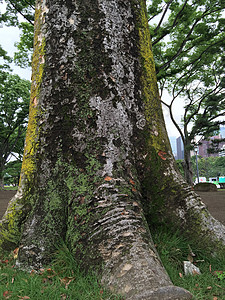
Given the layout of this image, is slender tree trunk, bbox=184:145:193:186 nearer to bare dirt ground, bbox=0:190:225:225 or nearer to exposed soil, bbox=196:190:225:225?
bare dirt ground, bbox=0:190:225:225

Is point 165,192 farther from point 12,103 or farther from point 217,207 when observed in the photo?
point 12,103

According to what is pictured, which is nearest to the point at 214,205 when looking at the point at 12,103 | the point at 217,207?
the point at 217,207

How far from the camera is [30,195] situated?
8.87ft

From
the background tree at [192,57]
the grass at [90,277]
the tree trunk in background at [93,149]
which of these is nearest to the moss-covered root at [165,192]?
the tree trunk in background at [93,149]

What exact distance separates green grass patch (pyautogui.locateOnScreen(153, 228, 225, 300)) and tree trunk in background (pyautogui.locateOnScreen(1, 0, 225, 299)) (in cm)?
17

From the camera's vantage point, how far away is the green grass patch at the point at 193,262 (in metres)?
2.04

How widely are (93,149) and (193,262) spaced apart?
157 cm

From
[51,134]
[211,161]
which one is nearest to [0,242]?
[51,134]

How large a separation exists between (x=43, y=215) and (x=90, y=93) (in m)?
1.37

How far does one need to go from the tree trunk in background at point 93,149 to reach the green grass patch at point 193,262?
17 centimetres

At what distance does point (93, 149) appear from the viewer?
2521 millimetres

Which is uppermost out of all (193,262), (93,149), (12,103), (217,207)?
(12,103)

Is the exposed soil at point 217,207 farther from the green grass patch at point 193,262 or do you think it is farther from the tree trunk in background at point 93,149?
the tree trunk in background at point 93,149

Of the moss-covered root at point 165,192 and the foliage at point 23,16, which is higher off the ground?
the foliage at point 23,16
